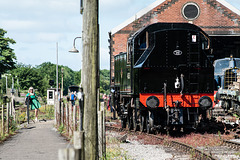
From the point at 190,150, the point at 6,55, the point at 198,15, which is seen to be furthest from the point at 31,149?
the point at 6,55

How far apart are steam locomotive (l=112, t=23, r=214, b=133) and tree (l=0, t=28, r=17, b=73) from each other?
138 feet

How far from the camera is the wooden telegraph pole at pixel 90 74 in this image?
20.6 feet

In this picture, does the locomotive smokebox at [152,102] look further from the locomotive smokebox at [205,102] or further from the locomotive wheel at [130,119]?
the locomotive wheel at [130,119]

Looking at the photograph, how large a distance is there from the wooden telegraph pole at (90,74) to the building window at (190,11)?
1021 inches

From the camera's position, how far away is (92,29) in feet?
20.9

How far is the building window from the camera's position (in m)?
31.2

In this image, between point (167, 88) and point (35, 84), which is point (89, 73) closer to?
point (167, 88)

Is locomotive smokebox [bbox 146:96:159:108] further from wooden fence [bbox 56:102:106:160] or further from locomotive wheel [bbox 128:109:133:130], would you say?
locomotive wheel [bbox 128:109:133:130]

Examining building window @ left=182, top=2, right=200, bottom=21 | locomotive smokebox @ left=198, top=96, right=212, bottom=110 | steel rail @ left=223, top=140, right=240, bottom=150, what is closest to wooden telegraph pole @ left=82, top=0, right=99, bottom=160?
steel rail @ left=223, top=140, right=240, bottom=150

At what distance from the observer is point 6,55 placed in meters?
52.6

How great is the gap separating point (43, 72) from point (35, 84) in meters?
58.1

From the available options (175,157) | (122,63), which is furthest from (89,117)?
(122,63)

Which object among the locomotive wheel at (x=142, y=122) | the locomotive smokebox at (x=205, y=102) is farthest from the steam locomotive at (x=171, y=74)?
the locomotive wheel at (x=142, y=122)

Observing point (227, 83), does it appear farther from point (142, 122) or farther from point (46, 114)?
point (46, 114)
